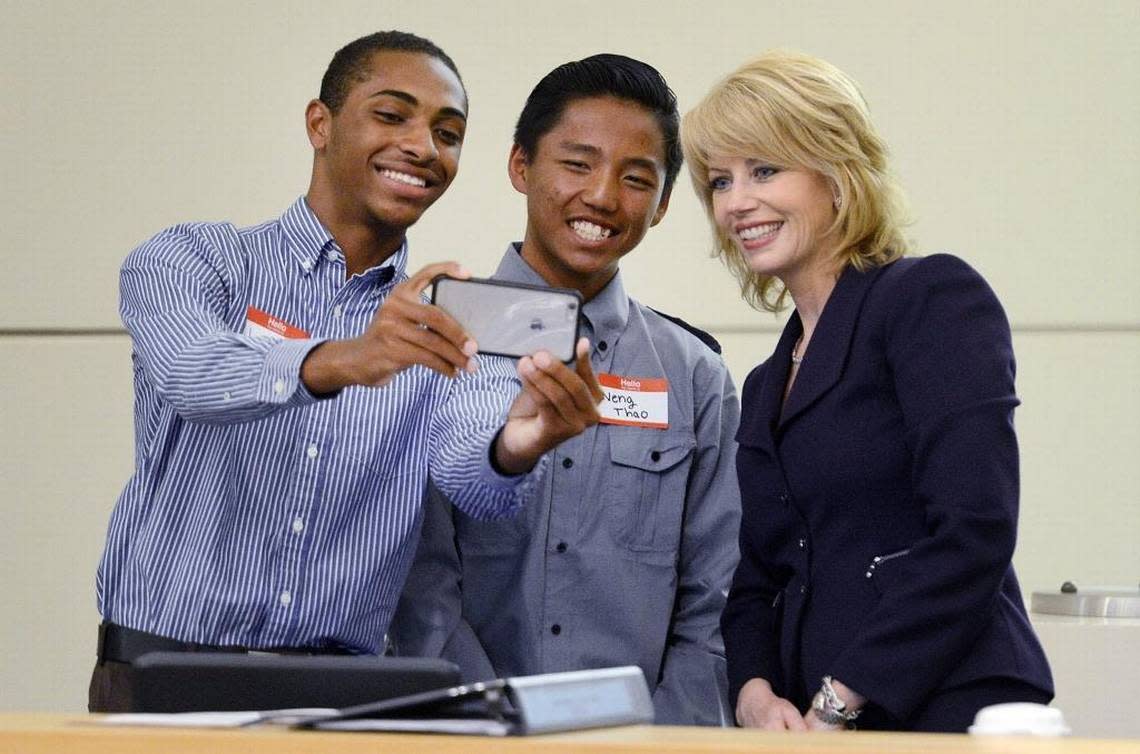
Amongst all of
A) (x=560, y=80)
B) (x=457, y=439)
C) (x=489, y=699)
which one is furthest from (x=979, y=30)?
(x=489, y=699)

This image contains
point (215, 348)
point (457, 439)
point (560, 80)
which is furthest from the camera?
point (560, 80)

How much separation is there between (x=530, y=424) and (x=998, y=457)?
2.13 feet

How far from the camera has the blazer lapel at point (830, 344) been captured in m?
1.90

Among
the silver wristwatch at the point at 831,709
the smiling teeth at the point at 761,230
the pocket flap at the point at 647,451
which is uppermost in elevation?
the smiling teeth at the point at 761,230

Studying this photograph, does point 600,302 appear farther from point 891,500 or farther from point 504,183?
point 504,183

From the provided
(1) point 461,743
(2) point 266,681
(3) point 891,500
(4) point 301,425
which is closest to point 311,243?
(4) point 301,425

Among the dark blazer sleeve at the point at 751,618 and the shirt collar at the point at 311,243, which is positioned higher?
the shirt collar at the point at 311,243

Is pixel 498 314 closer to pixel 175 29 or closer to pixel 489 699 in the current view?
pixel 489 699

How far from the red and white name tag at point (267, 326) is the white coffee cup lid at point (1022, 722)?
140cm

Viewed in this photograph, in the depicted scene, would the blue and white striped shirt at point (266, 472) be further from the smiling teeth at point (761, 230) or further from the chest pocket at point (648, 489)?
the smiling teeth at point (761, 230)


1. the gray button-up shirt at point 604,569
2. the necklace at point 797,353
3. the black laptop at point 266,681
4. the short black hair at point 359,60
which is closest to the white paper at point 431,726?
the black laptop at point 266,681

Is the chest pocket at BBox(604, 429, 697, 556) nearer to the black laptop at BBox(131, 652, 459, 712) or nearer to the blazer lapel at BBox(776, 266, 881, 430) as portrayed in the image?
the blazer lapel at BBox(776, 266, 881, 430)

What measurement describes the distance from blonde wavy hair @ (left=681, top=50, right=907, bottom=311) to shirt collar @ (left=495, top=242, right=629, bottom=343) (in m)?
0.51

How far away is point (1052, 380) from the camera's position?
12.0ft
